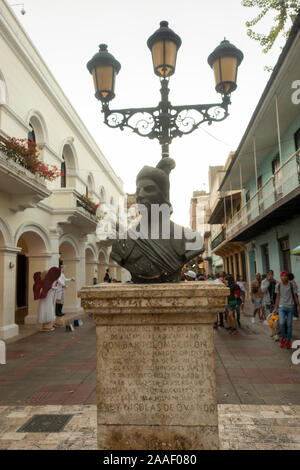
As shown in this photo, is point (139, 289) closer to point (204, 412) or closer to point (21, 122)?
point (204, 412)

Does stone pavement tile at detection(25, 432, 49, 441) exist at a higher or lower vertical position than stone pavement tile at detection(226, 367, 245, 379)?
higher

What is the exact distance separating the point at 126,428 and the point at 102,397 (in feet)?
0.88

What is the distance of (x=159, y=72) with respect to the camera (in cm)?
412

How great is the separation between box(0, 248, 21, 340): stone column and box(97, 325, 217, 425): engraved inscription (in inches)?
267

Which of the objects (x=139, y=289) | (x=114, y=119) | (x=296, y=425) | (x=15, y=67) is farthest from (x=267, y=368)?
→ (x=15, y=67)

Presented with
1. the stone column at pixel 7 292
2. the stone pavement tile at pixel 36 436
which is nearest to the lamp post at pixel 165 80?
the stone pavement tile at pixel 36 436

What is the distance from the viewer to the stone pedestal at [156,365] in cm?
233

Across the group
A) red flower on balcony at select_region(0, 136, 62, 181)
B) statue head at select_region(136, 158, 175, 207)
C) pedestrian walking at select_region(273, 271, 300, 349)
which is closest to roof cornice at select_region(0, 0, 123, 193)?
red flower on balcony at select_region(0, 136, 62, 181)

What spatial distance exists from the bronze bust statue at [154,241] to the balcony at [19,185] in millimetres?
5308

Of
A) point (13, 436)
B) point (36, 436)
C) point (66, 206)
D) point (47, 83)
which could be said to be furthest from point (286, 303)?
point (47, 83)

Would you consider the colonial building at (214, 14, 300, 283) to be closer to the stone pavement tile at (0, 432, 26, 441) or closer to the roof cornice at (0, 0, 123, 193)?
the roof cornice at (0, 0, 123, 193)

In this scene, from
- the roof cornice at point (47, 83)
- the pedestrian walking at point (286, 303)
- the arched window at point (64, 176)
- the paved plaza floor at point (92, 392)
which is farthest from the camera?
the arched window at point (64, 176)

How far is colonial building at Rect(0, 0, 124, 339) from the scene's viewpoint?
850 centimetres

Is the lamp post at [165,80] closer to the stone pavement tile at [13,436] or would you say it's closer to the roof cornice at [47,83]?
the stone pavement tile at [13,436]
